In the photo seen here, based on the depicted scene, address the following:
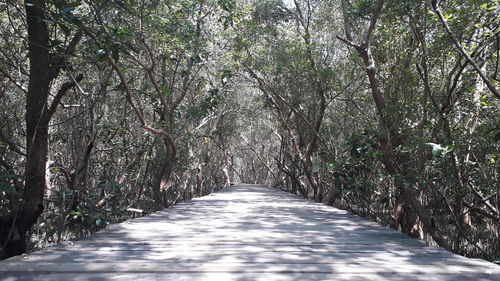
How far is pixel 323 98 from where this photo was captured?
28.3 feet

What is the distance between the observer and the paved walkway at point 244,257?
2.23m

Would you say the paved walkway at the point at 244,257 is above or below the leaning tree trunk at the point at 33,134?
below

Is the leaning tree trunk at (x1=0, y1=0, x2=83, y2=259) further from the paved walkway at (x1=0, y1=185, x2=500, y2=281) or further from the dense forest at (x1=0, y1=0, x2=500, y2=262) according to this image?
the paved walkway at (x1=0, y1=185, x2=500, y2=281)

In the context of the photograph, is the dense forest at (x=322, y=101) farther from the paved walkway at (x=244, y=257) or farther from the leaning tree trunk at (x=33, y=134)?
the paved walkway at (x=244, y=257)

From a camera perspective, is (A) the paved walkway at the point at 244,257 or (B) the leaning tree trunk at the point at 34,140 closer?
(A) the paved walkway at the point at 244,257

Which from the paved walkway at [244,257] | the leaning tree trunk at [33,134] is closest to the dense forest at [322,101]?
the leaning tree trunk at [33,134]

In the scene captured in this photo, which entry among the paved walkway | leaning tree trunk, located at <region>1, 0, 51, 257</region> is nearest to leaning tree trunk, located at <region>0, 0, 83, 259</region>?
leaning tree trunk, located at <region>1, 0, 51, 257</region>

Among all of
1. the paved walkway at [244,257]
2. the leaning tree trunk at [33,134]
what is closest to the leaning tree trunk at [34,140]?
the leaning tree trunk at [33,134]

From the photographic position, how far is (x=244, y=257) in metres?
2.67

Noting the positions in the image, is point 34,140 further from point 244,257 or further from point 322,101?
point 322,101

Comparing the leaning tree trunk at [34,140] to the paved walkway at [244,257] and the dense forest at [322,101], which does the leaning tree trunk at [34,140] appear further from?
the paved walkway at [244,257]

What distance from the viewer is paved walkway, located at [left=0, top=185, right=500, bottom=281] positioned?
2.23 m

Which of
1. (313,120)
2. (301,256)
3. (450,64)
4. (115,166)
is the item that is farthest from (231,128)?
(301,256)

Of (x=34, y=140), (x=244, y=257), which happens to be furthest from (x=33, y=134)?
(x=244, y=257)
